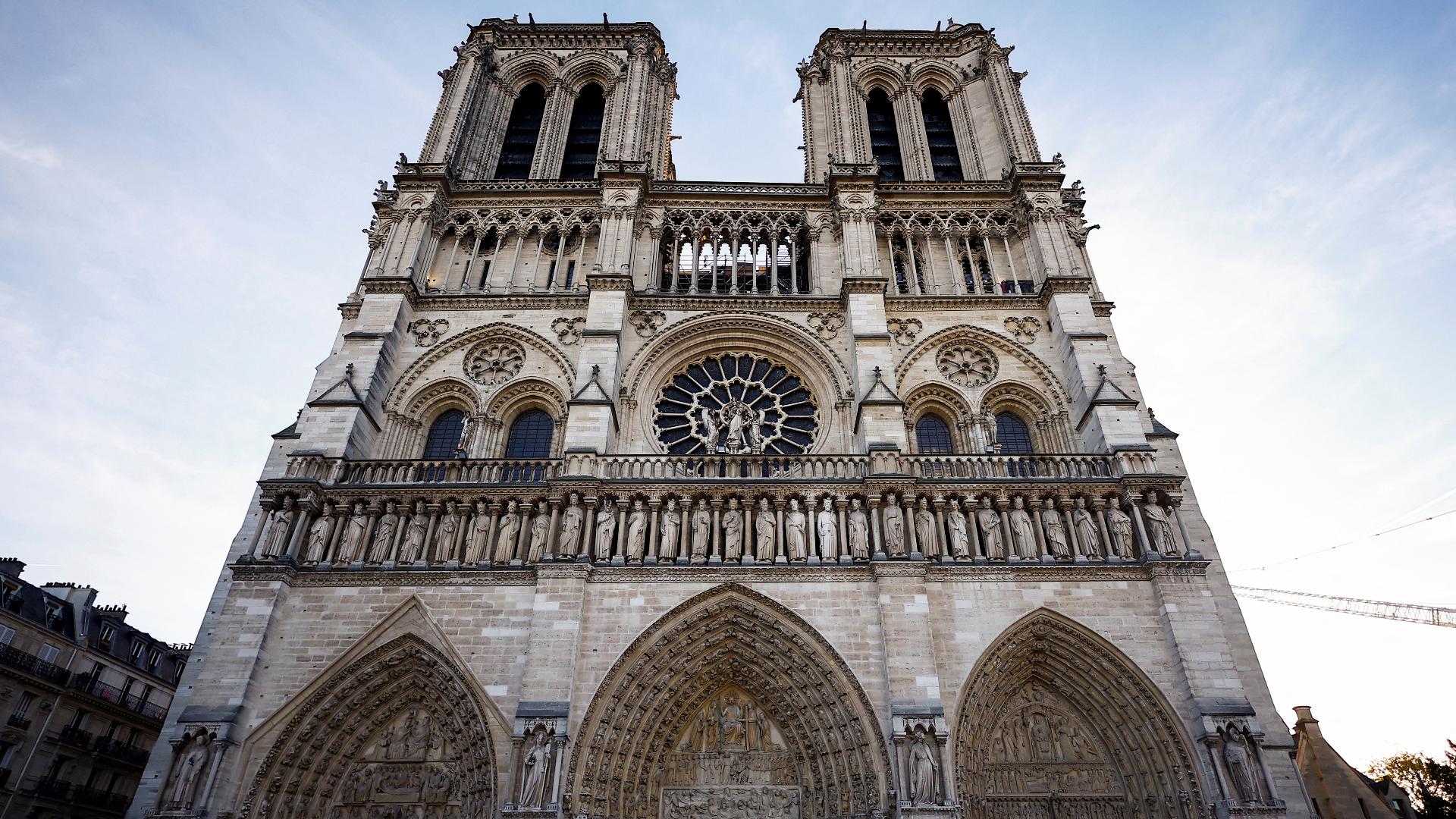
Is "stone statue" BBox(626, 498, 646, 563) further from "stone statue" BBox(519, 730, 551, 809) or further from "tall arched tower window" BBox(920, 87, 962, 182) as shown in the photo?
"tall arched tower window" BBox(920, 87, 962, 182)

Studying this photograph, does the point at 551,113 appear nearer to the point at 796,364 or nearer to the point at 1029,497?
the point at 796,364

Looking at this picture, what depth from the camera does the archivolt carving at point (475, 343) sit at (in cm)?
1634

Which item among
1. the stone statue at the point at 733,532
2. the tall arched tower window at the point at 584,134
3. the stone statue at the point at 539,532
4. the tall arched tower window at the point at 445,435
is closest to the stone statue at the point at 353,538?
the tall arched tower window at the point at 445,435

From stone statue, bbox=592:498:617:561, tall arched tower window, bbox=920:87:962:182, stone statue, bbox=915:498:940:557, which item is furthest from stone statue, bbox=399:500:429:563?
tall arched tower window, bbox=920:87:962:182

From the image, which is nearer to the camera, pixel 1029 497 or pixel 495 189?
pixel 1029 497

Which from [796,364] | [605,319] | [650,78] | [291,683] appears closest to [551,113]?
[650,78]

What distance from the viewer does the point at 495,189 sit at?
19438 millimetres

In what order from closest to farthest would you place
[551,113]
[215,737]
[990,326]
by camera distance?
[215,737] → [990,326] → [551,113]

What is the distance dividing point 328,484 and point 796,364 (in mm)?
9319

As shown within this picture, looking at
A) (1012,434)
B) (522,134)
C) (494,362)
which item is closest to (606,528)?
(494,362)

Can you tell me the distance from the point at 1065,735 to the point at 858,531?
4.42 metres

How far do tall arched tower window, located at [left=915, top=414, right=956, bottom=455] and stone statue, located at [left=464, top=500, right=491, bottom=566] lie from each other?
8.46 m

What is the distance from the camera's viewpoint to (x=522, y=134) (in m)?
23.1

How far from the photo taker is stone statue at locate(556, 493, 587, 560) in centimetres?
1287
